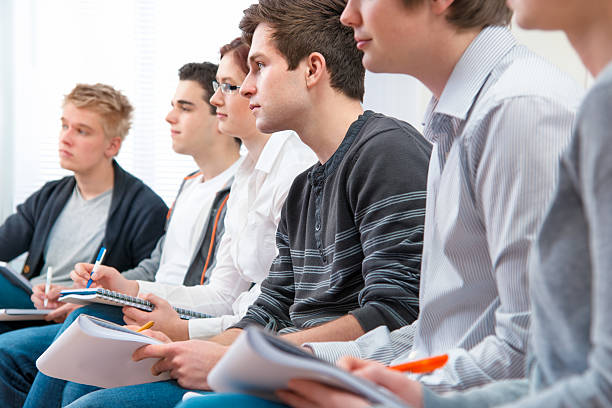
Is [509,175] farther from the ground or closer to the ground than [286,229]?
farther from the ground

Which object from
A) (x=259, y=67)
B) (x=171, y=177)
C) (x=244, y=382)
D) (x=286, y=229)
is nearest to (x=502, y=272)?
(x=244, y=382)

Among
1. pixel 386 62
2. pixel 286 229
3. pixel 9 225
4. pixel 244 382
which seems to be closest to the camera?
pixel 244 382

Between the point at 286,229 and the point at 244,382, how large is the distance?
0.91m

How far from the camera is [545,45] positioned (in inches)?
98.0

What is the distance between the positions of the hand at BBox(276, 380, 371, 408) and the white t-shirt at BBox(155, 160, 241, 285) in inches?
68.9

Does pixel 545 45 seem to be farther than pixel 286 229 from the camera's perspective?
Yes

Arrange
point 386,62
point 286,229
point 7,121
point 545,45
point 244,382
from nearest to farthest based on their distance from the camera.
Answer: point 244,382
point 386,62
point 286,229
point 545,45
point 7,121

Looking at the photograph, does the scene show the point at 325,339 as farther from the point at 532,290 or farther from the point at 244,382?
the point at 532,290

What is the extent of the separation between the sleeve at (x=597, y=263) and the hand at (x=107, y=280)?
1696 mm

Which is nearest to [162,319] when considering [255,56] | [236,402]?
[255,56]

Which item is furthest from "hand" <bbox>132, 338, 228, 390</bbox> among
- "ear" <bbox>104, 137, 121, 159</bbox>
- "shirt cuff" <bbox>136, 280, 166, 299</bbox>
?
"ear" <bbox>104, 137, 121, 159</bbox>

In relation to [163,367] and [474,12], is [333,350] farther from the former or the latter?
[474,12]

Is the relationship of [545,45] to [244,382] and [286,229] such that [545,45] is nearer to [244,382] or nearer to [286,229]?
[286,229]

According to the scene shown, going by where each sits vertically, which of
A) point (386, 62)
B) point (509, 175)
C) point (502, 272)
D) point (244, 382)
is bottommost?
point (244, 382)
